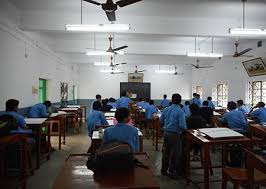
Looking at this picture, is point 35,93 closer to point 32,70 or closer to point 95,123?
point 32,70

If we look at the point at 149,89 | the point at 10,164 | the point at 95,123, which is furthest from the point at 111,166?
the point at 149,89

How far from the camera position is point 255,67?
10.2 meters

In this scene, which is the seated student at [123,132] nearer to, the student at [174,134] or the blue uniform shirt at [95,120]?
the student at [174,134]

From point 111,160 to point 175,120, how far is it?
8.80ft

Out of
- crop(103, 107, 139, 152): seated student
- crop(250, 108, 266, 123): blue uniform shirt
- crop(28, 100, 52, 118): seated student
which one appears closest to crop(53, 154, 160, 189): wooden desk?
crop(103, 107, 139, 152): seated student

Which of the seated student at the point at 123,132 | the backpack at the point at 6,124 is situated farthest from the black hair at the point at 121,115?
the backpack at the point at 6,124

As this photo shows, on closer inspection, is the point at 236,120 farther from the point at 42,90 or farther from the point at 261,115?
the point at 42,90

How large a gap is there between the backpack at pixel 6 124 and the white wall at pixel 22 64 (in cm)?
125

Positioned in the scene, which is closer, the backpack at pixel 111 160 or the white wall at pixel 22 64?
the backpack at pixel 111 160

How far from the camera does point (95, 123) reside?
5.32 m

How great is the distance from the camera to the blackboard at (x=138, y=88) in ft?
57.6

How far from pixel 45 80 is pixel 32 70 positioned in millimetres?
2296

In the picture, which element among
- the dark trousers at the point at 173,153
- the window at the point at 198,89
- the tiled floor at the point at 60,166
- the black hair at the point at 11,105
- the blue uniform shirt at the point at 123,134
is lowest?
the tiled floor at the point at 60,166

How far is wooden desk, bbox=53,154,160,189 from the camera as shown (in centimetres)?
185
